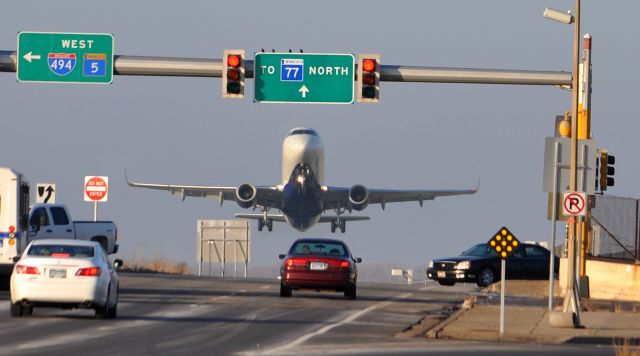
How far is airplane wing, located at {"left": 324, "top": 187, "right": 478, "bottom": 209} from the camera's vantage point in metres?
63.5

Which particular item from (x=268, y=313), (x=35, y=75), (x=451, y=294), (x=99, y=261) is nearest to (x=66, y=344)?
(x=99, y=261)

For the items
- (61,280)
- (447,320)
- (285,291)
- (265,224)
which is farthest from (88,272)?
(265,224)

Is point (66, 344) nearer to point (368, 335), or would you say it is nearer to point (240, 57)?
point (368, 335)

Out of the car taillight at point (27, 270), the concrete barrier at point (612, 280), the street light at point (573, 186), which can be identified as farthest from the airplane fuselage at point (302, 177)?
the car taillight at point (27, 270)

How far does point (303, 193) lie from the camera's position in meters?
61.4

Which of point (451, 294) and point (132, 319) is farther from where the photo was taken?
point (451, 294)

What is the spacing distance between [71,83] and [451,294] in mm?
11229

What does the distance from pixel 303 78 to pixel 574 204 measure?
7716mm

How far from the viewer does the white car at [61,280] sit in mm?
22281

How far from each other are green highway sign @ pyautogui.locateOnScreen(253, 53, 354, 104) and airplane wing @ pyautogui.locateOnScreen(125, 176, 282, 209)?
3369 centimetres

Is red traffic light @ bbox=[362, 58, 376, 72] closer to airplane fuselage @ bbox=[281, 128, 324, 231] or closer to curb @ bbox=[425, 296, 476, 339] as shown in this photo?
curb @ bbox=[425, 296, 476, 339]

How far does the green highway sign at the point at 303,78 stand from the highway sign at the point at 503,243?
7917 mm

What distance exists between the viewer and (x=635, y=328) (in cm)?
2336

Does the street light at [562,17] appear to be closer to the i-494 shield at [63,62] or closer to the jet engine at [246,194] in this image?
the i-494 shield at [63,62]
